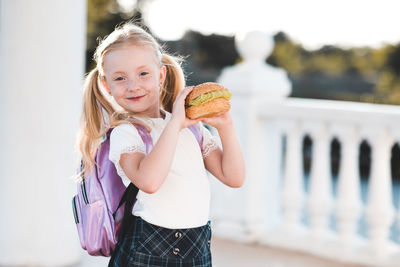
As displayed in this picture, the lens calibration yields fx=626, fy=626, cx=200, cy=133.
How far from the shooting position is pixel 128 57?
184cm

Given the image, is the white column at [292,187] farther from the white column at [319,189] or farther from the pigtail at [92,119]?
the pigtail at [92,119]

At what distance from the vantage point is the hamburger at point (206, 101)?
177 centimetres

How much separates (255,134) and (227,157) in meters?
2.49

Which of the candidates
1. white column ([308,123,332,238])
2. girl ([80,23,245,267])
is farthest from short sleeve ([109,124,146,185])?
white column ([308,123,332,238])

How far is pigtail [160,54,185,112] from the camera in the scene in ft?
6.73

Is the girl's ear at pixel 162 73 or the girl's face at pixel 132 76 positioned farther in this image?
the girl's ear at pixel 162 73

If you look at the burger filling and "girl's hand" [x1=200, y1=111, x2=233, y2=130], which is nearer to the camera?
the burger filling

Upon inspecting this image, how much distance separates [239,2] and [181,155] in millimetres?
17293

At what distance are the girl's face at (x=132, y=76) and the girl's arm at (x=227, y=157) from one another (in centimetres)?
20

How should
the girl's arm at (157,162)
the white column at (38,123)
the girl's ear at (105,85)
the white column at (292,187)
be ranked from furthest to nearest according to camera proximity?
the white column at (292,187)
the white column at (38,123)
the girl's ear at (105,85)
the girl's arm at (157,162)

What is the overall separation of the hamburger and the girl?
0.02 meters

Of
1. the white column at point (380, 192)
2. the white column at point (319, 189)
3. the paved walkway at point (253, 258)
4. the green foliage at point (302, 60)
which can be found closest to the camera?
the white column at point (380, 192)

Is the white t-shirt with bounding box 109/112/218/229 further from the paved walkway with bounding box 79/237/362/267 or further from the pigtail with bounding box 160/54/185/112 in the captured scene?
the paved walkway with bounding box 79/237/362/267

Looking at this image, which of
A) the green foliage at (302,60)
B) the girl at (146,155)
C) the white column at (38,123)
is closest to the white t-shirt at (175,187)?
the girl at (146,155)
